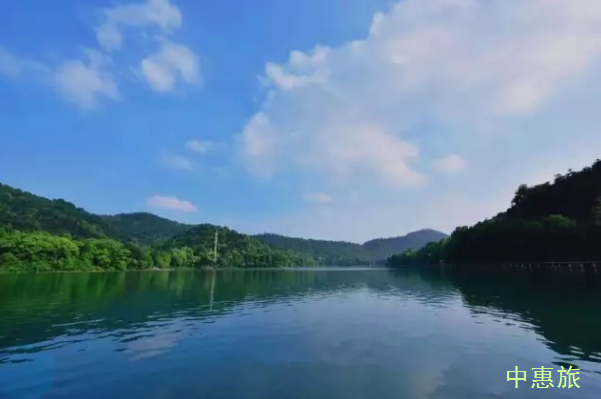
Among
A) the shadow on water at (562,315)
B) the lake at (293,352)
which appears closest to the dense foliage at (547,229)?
the shadow on water at (562,315)

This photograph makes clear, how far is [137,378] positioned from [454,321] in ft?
78.2

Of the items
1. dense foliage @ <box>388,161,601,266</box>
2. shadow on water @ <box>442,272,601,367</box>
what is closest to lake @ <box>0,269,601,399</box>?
shadow on water @ <box>442,272,601,367</box>

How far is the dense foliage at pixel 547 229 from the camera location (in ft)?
303

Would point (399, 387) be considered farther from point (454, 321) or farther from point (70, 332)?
point (70, 332)

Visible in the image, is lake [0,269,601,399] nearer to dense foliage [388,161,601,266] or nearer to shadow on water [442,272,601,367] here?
shadow on water [442,272,601,367]

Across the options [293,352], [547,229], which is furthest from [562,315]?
[547,229]

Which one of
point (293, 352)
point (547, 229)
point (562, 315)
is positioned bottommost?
point (293, 352)

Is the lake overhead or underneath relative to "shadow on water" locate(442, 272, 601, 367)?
underneath

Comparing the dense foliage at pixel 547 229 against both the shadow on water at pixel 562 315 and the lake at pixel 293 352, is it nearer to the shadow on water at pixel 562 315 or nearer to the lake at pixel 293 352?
the shadow on water at pixel 562 315

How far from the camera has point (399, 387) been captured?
1426 centimetres

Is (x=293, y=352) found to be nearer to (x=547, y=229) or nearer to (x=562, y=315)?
(x=562, y=315)

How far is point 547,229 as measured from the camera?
102000mm

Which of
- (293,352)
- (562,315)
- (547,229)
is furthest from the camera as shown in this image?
(547,229)

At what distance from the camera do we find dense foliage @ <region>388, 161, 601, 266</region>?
9225cm
